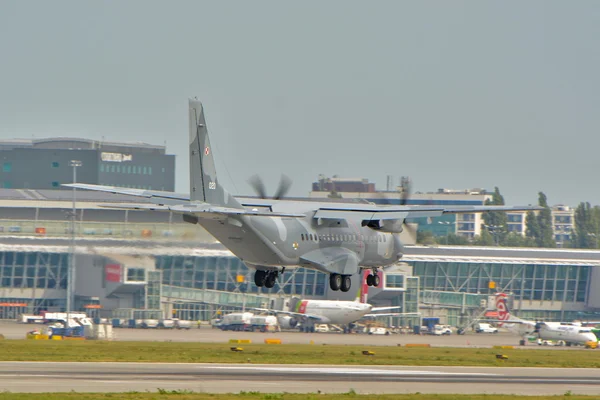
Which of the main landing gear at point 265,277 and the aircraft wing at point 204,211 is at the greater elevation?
the aircraft wing at point 204,211

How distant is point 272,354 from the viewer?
253 ft

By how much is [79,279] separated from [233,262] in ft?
70.6

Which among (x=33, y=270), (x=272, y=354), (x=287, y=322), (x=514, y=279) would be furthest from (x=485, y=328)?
(x=272, y=354)

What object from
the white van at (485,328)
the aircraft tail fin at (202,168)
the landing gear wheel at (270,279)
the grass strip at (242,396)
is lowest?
the white van at (485,328)

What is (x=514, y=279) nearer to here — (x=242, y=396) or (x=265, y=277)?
(x=265, y=277)

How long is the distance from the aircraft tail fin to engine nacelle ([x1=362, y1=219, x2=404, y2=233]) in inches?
358

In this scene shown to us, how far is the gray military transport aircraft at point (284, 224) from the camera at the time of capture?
58938 millimetres

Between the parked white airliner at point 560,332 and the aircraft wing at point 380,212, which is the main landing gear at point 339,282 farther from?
the parked white airliner at point 560,332

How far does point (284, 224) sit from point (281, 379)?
868 cm

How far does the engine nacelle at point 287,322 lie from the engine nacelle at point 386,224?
→ 49.8 meters

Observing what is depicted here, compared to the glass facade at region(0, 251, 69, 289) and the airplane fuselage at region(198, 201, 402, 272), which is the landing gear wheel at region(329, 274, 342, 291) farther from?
the glass facade at region(0, 251, 69, 289)

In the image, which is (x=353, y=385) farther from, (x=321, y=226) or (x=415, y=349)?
(x=415, y=349)

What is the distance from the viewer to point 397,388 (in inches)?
2185

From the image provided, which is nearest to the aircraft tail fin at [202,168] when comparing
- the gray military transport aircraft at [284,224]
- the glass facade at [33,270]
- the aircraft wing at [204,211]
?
the gray military transport aircraft at [284,224]
